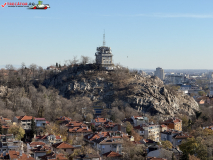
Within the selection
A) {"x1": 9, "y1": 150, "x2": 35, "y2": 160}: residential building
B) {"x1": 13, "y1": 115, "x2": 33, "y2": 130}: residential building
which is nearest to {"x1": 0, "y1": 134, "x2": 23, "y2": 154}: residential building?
{"x1": 9, "y1": 150, "x2": 35, "y2": 160}: residential building

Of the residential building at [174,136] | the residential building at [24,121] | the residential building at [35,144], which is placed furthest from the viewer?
the residential building at [24,121]

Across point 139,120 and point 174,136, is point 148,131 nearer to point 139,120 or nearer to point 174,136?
point 174,136

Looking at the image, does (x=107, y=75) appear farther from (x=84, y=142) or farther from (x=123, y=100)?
(x=84, y=142)

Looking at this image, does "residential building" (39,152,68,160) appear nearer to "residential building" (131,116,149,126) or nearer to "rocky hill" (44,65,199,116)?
"residential building" (131,116,149,126)

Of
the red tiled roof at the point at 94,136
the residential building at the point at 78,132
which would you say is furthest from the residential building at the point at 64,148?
the residential building at the point at 78,132

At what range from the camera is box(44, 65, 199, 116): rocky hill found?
6519cm

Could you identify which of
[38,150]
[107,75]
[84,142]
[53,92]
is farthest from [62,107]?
[38,150]

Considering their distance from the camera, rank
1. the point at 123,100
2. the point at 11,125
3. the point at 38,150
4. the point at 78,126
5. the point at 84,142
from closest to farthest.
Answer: the point at 38,150 → the point at 84,142 → the point at 11,125 → the point at 78,126 → the point at 123,100

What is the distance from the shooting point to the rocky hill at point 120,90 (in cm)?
6519

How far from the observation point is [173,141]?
4559 centimetres

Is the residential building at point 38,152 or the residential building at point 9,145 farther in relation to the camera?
the residential building at point 9,145

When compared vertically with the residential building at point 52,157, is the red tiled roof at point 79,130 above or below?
below

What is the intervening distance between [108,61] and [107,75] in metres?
4.71

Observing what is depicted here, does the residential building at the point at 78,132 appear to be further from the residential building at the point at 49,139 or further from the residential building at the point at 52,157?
the residential building at the point at 52,157
